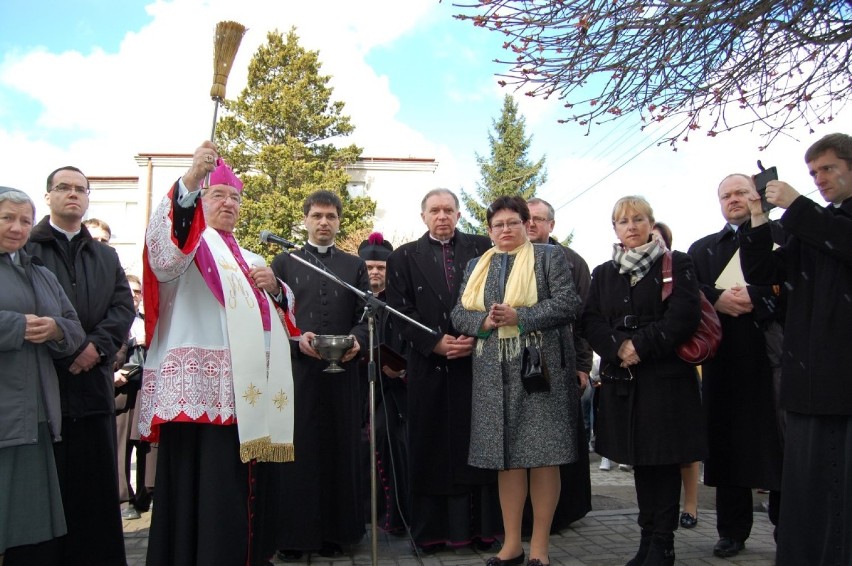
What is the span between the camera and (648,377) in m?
4.37

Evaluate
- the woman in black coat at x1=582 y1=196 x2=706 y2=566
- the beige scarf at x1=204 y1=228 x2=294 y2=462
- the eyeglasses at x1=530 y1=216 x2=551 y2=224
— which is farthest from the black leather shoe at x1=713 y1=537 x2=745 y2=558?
the beige scarf at x1=204 y1=228 x2=294 y2=462

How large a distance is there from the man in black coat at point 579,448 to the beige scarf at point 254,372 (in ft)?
7.21

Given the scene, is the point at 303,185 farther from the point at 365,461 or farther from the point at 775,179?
the point at 775,179

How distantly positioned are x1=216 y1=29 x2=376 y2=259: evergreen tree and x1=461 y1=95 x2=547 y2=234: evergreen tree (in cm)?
1038

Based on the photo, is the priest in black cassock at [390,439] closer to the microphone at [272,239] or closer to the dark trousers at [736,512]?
the microphone at [272,239]

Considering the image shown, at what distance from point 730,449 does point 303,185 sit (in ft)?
88.1

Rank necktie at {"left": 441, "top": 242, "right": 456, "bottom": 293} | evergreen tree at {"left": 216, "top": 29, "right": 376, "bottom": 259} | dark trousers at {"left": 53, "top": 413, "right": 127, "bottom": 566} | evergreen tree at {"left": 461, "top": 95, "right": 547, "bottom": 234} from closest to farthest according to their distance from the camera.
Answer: dark trousers at {"left": 53, "top": 413, "right": 127, "bottom": 566} < necktie at {"left": 441, "top": 242, "right": 456, "bottom": 293} < evergreen tree at {"left": 216, "top": 29, "right": 376, "bottom": 259} < evergreen tree at {"left": 461, "top": 95, "right": 547, "bottom": 234}

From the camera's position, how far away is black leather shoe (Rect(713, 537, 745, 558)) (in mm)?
4691

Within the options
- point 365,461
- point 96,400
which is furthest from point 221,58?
point 365,461

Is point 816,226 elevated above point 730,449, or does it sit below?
above

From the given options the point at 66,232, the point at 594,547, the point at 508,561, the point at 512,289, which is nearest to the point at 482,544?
the point at 508,561

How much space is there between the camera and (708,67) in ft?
13.6

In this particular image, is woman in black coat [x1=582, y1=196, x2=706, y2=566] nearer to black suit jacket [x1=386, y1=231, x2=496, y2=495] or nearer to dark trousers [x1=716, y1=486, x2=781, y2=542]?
dark trousers [x1=716, y1=486, x2=781, y2=542]

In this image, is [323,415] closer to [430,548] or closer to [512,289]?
[430,548]
